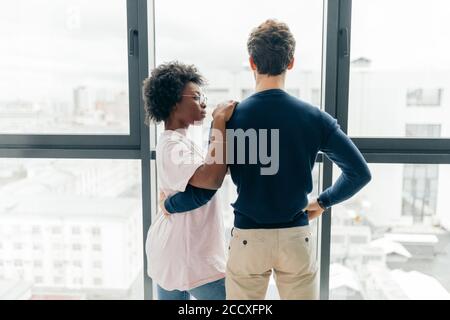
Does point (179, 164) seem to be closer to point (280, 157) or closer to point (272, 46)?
point (280, 157)

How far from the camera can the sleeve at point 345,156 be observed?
128cm

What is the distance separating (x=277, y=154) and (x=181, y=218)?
0.41m

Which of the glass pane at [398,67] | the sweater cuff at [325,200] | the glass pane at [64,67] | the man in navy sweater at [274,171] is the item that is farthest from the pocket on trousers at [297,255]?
the glass pane at [64,67]

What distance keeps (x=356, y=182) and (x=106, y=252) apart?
134 centimetres

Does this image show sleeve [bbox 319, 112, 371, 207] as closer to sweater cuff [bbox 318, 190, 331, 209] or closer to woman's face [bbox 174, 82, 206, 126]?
sweater cuff [bbox 318, 190, 331, 209]

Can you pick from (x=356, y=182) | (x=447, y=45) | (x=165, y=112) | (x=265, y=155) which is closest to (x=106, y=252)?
(x=165, y=112)

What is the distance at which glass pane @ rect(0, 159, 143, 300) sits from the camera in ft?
6.48

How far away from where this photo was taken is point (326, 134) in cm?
128

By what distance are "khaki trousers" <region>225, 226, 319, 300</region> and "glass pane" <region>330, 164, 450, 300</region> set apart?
62 centimetres

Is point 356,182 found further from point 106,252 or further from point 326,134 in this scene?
point 106,252

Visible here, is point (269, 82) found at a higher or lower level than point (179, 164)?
higher

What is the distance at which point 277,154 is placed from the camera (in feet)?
4.17
